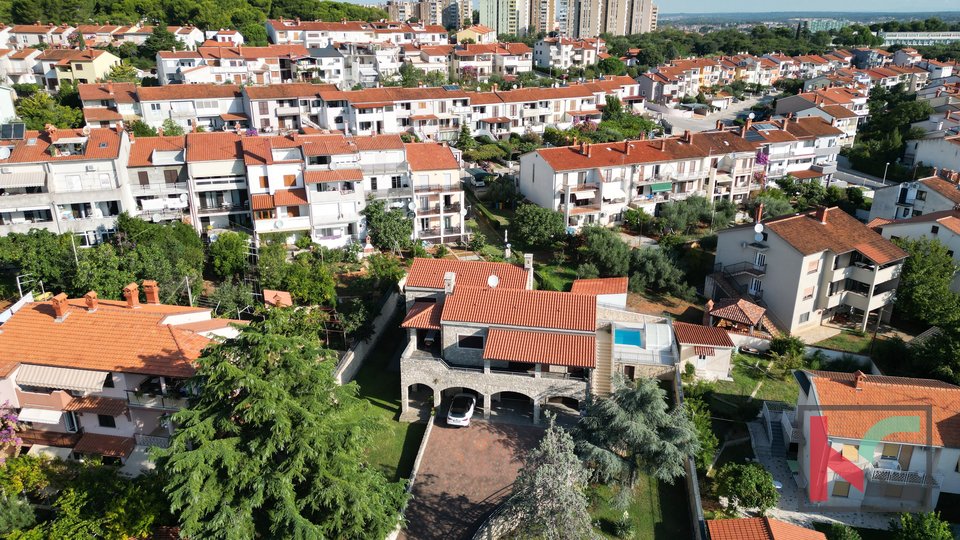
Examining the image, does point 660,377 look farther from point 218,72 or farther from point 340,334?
point 218,72

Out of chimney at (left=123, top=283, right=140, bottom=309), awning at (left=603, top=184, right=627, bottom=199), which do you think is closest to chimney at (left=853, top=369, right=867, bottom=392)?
awning at (left=603, top=184, right=627, bottom=199)

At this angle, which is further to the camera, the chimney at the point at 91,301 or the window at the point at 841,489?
the chimney at the point at 91,301

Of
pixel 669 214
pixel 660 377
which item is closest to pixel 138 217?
pixel 660 377

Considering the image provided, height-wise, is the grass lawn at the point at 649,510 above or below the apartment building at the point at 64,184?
below

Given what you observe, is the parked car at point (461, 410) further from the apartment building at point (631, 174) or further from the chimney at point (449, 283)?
the apartment building at point (631, 174)

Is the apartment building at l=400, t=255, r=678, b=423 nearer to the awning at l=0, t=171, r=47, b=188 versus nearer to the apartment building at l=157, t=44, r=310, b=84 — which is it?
the awning at l=0, t=171, r=47, b=188

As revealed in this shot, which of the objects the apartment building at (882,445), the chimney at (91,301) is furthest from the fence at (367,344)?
the apartment building at (882,445)
